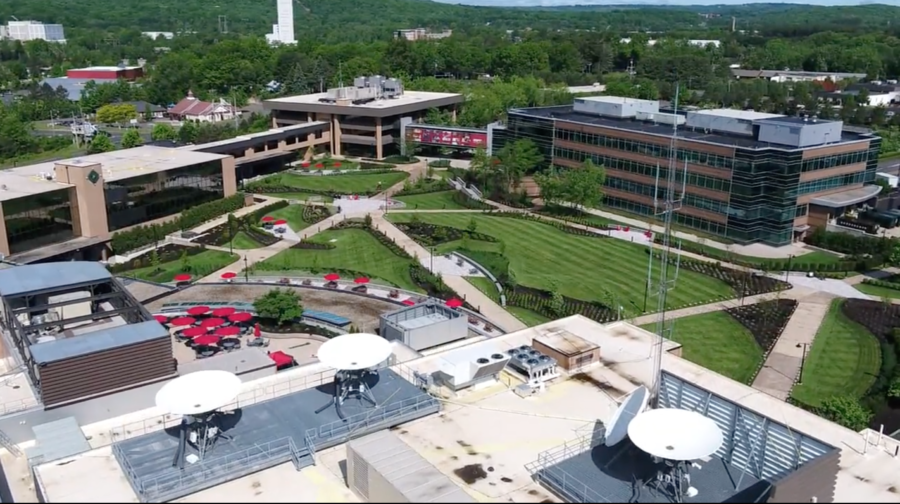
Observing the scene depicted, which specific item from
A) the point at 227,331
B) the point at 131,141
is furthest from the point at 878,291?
the point at 131,141

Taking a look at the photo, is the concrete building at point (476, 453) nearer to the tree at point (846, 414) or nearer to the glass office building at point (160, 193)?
the tree at point (846, 414)

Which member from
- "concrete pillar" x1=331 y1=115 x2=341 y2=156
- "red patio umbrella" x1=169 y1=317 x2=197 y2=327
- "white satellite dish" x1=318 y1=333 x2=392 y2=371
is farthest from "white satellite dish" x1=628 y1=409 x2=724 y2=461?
"concrete pillar" x1=331 y1=115 x2=341 y2=156

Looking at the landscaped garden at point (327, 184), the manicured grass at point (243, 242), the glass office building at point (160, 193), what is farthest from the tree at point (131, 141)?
the manicured grass at point (243, 242)

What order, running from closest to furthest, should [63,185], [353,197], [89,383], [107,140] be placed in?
1. [89,383]
2. [63,185]
3. [353,197]
4. [107,140]

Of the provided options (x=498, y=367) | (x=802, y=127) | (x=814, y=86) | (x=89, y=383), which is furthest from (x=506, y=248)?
(x=814, y=86)

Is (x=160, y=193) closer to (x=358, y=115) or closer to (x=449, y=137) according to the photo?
(x=358, y=115)

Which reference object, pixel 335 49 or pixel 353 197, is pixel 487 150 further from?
pixel 335 49

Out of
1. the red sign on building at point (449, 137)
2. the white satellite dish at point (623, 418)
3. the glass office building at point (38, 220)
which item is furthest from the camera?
the red sign on building at point (449, 137)
